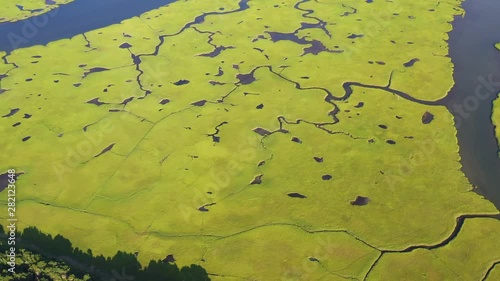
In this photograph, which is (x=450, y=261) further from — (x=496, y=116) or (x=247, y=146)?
(x=496, y=116)

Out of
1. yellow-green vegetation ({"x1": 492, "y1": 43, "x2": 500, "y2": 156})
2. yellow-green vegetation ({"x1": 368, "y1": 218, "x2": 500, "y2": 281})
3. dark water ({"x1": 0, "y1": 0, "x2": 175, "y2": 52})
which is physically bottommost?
yellow-green vegetation ({"x1": 368, "y1": 218, "x2": 500, "y2": 281})

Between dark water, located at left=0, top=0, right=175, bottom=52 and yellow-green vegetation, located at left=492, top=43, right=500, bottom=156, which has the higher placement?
dark water, located at left=0, top=0, right=175, bottom=52

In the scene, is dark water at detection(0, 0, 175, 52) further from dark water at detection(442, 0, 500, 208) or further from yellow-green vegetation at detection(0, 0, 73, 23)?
dark water at detection(442, 0, 500, 208)

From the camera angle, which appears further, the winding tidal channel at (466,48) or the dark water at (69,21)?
the dark water at (69,21)

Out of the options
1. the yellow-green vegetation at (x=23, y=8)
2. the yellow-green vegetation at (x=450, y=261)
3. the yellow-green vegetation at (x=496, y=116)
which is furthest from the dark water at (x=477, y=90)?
the yellow-green vegetation at (x=23, y=8)

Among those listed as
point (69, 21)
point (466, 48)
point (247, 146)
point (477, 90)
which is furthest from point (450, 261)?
point (69, 21)

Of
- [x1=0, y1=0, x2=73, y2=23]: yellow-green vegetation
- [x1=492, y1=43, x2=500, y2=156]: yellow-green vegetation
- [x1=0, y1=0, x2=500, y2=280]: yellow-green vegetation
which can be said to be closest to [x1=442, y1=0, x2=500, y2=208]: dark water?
[x1=492, y1=43, x2=500, y2=156]: yellow-green vegetation

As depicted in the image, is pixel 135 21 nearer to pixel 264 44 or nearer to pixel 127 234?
pixel 264 44

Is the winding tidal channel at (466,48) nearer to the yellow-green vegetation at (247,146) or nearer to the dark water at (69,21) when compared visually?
the dark water at (69,21)
